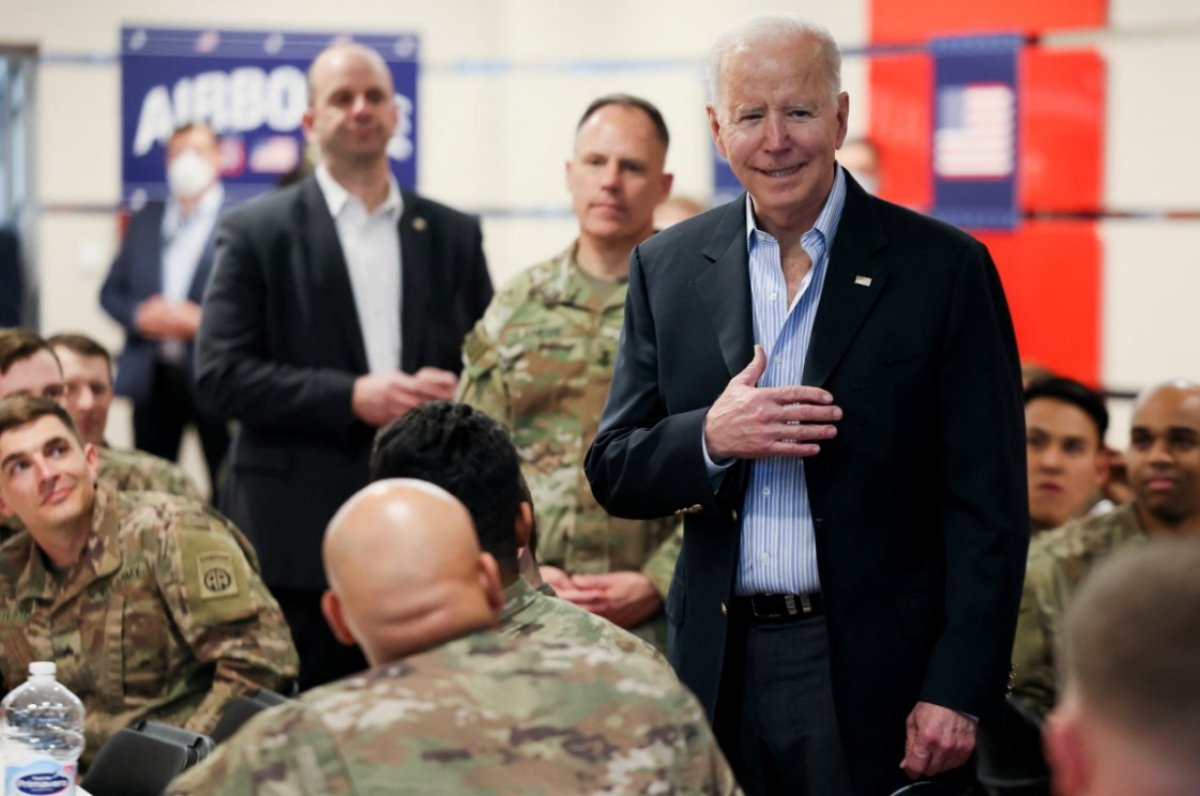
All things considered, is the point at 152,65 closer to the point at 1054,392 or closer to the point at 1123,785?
the point at 1054,392

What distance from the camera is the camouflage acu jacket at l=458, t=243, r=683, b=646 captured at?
146 inches

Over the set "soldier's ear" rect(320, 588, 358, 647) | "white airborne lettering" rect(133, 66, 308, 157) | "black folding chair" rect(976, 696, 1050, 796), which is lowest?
"black folding chair" rect(976, 696, 1050, 796)

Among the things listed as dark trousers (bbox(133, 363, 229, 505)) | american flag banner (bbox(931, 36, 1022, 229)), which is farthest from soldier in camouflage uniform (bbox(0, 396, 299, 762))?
american flag banner (bbox(931, 36, 1022, 229))

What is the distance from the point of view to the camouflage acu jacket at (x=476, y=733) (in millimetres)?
1773

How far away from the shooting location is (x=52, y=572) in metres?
3.78

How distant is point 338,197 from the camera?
442cm

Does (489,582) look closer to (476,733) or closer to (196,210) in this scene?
(476,733)

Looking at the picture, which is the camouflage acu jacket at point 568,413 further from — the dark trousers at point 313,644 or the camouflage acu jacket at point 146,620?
the dark trousers at point 313,644

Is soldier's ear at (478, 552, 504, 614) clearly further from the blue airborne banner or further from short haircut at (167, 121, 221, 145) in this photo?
short haircut at (167, 121, 221, 145)

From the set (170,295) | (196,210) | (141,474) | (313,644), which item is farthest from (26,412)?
(196,210)

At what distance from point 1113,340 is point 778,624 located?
3.97m

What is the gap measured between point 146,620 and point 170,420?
3541mm

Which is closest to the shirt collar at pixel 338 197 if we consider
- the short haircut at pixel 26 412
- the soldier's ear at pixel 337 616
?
the short haircut at pixel 26 412

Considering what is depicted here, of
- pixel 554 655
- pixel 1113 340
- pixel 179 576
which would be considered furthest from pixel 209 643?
pixel 1113 340
